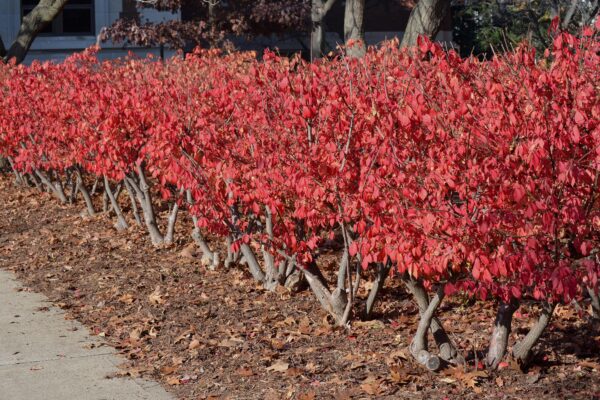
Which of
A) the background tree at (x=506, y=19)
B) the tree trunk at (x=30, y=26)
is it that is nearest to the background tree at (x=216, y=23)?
the tree trunk at (x=30, y=26)

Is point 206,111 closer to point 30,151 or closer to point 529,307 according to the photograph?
point 529,307

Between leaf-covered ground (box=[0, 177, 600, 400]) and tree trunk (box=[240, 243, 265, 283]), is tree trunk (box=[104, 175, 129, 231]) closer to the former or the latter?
leaf-covered ground (box=[0, 177, 600, 400])

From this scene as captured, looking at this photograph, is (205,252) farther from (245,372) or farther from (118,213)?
(245,372)

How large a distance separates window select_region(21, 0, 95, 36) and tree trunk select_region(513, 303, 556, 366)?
24024 mm

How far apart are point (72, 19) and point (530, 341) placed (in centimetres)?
2472

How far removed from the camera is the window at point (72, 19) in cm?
2831

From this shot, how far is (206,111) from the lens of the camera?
7.91 m

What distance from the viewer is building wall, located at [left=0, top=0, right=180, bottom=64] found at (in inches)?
1078

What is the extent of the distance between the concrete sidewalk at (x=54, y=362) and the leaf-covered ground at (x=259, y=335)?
0.52 feet

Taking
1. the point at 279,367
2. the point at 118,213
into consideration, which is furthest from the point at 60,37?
the point at 279,367

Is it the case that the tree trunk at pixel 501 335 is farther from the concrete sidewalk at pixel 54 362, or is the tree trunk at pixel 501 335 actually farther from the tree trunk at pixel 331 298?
the concrete sidewalk at pixel 54 362

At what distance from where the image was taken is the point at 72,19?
28547mm

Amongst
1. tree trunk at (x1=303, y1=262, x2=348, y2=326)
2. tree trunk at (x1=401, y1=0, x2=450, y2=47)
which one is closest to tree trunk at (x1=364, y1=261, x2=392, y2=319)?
tree trunk at (x1=303, y1=262, x2=348, y2=326)

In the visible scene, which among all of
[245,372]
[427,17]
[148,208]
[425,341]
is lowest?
[245,372]
